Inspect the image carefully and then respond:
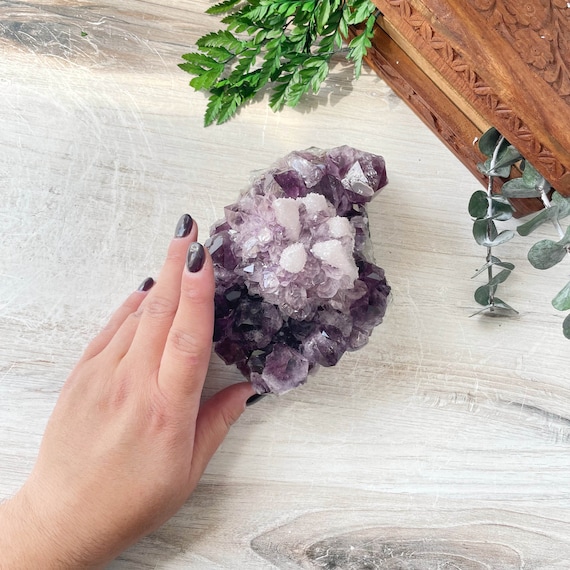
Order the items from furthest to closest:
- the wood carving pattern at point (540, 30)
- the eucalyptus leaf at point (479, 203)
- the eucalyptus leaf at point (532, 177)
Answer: the eucalyptus leaf at point (479, 203) → the eucalyptus leaf at point (532, 177) → the wood carving pattern at point (540, 30)

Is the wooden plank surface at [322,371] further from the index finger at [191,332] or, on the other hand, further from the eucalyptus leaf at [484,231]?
the index finger at [191,332]

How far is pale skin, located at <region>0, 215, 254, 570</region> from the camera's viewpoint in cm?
73

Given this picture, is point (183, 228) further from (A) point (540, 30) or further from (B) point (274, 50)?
(A) point (540, 30)

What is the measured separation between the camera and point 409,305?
94 centimetres

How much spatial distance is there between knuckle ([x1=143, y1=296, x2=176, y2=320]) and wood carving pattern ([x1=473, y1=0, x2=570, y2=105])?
0.51m

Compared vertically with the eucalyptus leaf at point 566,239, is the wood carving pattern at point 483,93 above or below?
above

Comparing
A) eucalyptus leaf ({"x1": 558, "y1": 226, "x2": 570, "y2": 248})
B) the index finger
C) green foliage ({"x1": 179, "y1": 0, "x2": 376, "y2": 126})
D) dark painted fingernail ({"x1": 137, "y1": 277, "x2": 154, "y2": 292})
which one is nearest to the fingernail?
the index finger

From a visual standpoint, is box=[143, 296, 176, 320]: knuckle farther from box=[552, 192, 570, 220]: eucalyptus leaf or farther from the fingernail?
box=[552, 192, 570, 220]: eucalyptus leaf

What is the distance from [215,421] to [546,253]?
51 cm

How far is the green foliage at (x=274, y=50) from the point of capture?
2.85 ft

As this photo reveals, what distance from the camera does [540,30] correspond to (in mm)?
644

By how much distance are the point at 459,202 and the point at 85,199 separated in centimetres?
62

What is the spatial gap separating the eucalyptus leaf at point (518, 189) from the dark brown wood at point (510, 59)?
67 millimetres

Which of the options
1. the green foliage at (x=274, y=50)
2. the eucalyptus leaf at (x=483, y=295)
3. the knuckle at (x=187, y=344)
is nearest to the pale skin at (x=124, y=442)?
the knuckle at (x=187, y=344)
